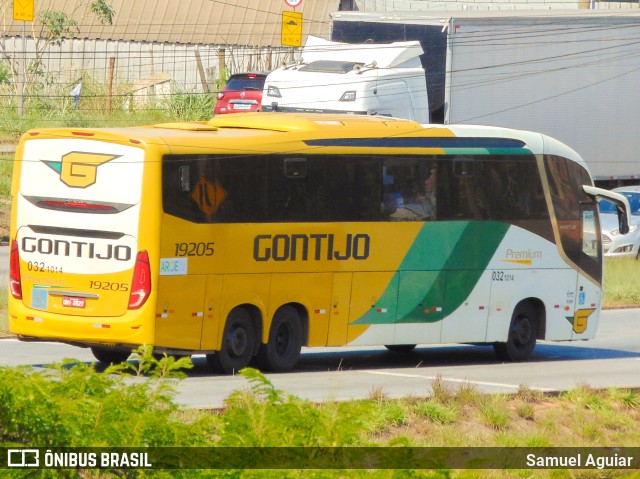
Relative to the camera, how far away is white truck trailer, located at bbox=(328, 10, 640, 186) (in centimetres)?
3133

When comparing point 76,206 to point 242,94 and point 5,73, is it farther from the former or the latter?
point 5,73

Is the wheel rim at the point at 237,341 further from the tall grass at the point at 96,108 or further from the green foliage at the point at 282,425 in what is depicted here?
the tall grass at the point at 96,108

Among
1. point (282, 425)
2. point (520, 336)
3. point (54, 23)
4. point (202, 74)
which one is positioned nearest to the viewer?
point (282, 425)

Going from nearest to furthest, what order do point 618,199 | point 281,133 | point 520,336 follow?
point 281,133
point 520,336
point 618,199

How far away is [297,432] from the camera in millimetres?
7645

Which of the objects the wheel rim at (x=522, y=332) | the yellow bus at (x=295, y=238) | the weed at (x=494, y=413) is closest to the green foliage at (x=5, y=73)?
the yellow bus at (x=295, y=238)

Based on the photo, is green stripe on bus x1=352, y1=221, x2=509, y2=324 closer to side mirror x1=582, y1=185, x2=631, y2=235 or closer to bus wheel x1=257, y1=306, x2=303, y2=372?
bus wheel x1=257, y1=306, x2=303, y2=372

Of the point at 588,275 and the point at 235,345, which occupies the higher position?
the point at 588,275

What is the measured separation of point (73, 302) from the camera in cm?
1525

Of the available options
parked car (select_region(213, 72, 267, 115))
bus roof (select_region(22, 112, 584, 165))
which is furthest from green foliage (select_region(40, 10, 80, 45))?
bus roof (select_region(22, 112, 584, 165))

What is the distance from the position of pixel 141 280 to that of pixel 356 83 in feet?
44.0

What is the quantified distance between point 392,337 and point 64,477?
10528 millimetres

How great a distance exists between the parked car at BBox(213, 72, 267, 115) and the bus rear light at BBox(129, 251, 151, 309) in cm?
2239

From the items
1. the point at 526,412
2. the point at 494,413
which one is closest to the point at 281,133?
the point at 494,413
